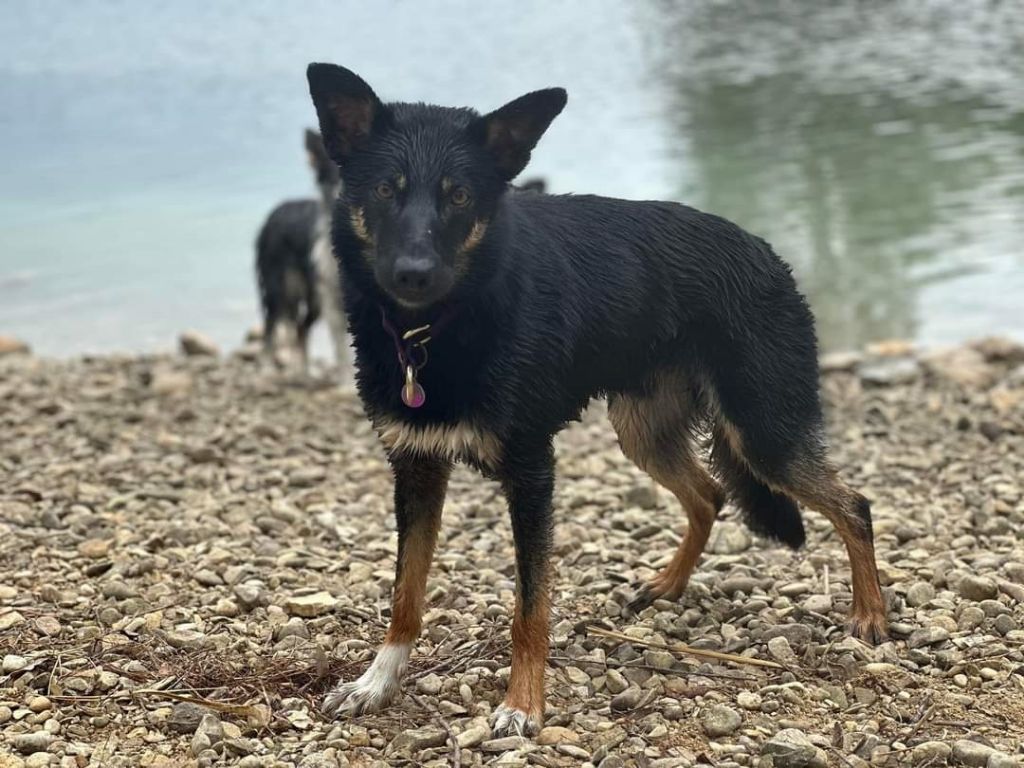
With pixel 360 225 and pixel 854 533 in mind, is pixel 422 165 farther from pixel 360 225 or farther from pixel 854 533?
pixel 854 533

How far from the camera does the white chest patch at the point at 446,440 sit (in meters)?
3.96

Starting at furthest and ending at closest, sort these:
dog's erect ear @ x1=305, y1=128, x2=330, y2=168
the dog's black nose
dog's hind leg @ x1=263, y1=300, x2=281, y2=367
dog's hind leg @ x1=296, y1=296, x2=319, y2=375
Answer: dog's hind leg @ x1=263, y1=300, x2=281, y2=367, dog's hind leg @ x1=296, y1=296, x2=319, y2=375, dog's erect ear @ x1=305, y1=128, x2=330, y2=168, the dog's black nose

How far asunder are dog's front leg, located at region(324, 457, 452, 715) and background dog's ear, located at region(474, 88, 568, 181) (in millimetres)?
1056

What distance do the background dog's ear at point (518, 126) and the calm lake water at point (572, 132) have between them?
757cm

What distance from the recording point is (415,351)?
391 cm

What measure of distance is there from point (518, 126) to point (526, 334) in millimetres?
679

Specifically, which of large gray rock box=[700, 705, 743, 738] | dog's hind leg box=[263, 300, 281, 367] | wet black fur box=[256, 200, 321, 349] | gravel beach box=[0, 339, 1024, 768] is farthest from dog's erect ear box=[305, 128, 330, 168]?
large gray rock box=[700, 705, 743, 738]

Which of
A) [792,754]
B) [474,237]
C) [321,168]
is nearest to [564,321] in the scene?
[474,237]

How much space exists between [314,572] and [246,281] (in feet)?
28.8

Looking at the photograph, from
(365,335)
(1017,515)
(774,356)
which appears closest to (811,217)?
(1017,515)

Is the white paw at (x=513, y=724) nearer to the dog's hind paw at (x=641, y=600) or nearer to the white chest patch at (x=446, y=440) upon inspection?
the white chest patch at (x=446, y=440)

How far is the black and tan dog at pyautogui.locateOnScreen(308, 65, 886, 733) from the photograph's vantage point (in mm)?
3844

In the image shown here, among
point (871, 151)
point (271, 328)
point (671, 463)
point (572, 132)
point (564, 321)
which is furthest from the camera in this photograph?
point (572, 132)

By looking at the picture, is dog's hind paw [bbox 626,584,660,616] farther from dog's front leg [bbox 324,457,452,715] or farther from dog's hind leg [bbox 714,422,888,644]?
dog's front leg [bbox 324,457,452,715]
